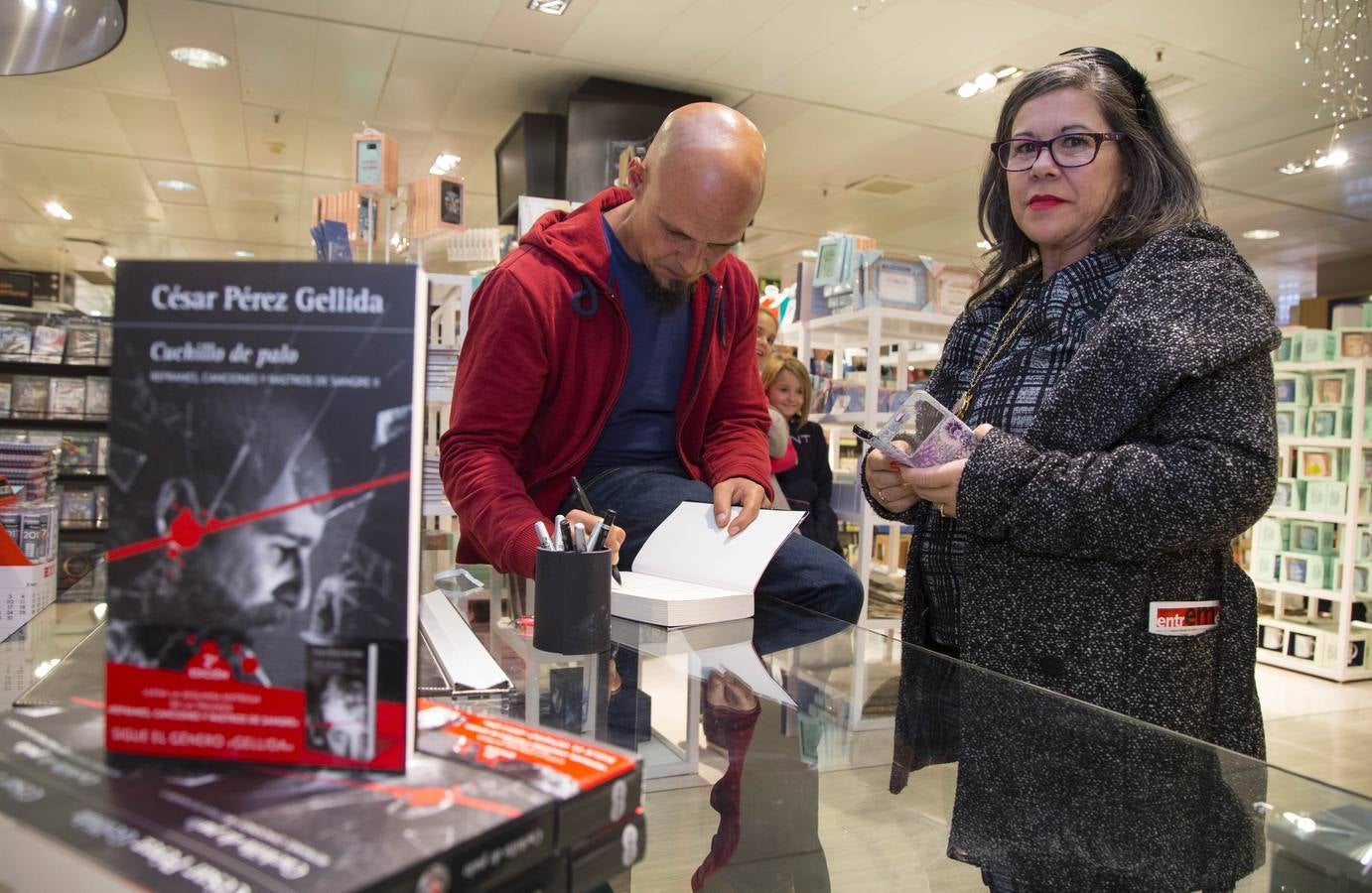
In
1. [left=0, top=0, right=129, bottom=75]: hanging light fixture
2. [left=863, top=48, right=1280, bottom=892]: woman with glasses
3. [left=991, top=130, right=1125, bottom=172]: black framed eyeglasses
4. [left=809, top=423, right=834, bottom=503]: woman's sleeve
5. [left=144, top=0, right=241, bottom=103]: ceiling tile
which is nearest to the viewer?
[left=863, top=48, right=1280, bottom=892]: woman with glasses

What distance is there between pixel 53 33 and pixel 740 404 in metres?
1.31

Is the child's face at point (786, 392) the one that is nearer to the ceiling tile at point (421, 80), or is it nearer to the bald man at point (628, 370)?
the ceiling tile at point (421, 80)

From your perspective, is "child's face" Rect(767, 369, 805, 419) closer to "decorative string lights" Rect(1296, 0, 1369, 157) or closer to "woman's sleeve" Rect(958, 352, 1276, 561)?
"decorative string lights" Rect(1296, 0, 1369, 157)

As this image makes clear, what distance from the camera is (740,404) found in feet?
5.71

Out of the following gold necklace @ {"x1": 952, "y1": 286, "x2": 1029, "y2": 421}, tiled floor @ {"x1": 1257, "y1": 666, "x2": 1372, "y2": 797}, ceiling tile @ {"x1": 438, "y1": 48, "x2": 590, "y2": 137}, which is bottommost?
tiled floor @ {"x1": 1257, "y1": 666, "x2": 1372, "y2": 797}

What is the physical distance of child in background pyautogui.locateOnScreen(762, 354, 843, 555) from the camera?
4773 mm

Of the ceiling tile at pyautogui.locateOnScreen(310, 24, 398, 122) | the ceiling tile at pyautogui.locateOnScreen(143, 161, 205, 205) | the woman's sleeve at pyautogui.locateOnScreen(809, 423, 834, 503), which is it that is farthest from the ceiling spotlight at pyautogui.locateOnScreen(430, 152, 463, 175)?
the woman's sleeve at pyautogui.locateOnScreen(809, 423, 834, 503)

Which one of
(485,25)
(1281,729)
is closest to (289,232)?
(485,25)

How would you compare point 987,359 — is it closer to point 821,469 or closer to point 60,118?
point 821,469

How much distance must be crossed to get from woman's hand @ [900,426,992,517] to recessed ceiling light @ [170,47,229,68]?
6041 millimetres

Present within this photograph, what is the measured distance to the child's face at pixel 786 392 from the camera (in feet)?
16.0

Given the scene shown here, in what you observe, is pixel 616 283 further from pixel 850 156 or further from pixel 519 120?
pixel 850 156

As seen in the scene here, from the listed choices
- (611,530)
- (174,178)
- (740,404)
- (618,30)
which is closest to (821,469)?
(618,30)

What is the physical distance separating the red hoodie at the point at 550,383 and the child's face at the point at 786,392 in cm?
317
